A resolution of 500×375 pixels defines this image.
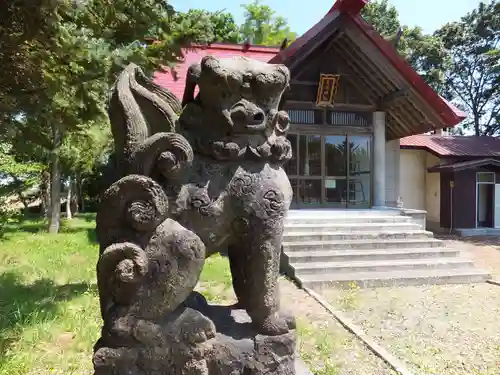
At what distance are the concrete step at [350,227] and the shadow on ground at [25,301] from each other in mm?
4066

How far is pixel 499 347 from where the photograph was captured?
421 centimetres

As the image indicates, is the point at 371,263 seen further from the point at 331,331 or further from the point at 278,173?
the point at 278,173

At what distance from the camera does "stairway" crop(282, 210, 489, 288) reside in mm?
6794

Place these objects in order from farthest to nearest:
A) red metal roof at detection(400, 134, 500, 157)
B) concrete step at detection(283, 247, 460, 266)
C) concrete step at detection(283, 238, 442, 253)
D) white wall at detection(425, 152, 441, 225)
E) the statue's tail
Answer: red metal roof at detection(400, 134, 500, 157), white wall at detection(425, 152, 441, 225), concrete step at detection(283, 238, 442, 253), concrete step at detection(283, 247, 460, 266), the statue's tail

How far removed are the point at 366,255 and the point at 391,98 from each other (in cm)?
467

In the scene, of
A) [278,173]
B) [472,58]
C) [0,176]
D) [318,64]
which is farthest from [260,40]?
[278,173]

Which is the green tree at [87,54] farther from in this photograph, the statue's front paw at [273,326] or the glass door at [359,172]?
the glass door at [359,172]

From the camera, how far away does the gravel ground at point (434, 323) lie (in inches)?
151

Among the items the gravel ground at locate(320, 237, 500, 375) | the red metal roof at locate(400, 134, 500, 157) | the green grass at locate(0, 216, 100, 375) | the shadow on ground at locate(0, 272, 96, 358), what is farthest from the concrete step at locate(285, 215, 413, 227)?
the red metal roof at locate(400, 134, 500, 157)

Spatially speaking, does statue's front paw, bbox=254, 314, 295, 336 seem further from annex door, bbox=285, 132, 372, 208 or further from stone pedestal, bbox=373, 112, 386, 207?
stone pedestal, bbox=373, 112, 386, 207

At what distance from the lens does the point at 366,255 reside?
743 cm

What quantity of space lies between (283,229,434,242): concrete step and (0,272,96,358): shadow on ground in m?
3.72

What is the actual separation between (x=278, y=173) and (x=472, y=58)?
24385mm

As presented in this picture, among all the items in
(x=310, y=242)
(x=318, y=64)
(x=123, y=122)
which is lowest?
(x=310, y=242)
